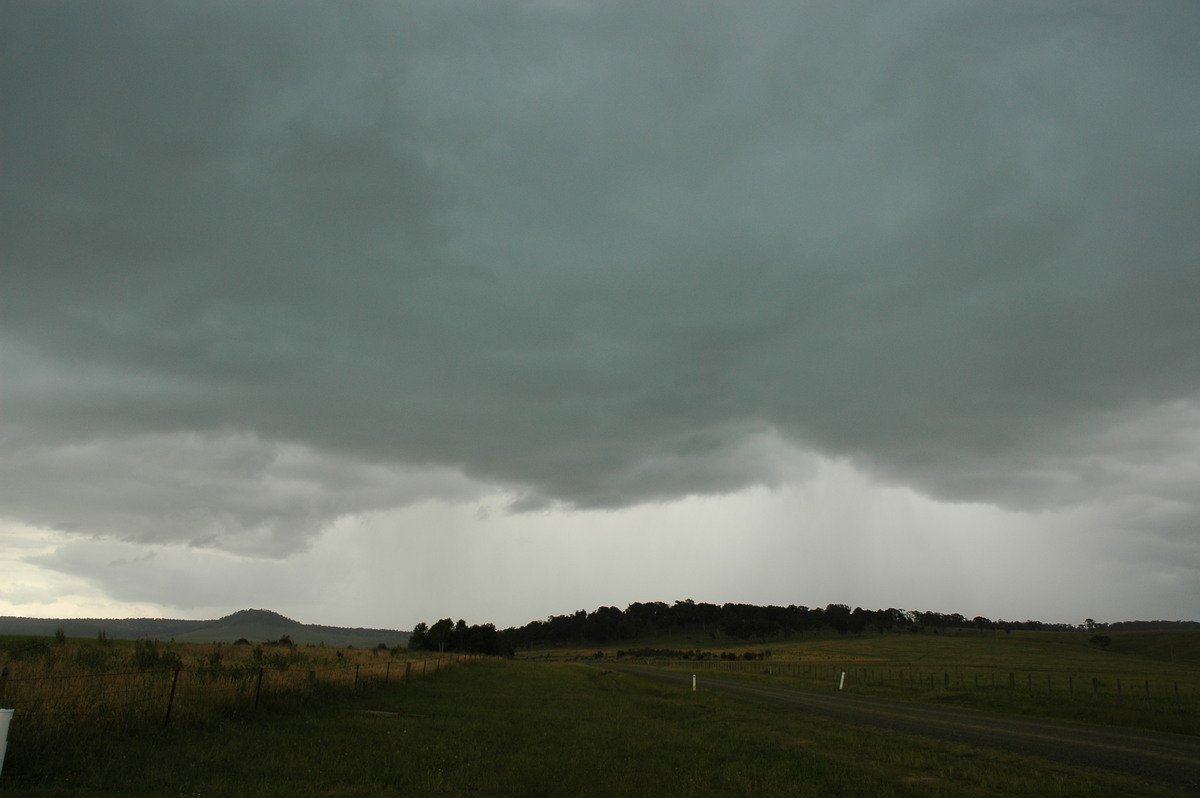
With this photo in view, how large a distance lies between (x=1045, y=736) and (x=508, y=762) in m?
18.1

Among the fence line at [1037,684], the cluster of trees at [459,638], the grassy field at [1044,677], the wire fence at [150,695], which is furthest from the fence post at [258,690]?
the cluster of trees at [459,638]

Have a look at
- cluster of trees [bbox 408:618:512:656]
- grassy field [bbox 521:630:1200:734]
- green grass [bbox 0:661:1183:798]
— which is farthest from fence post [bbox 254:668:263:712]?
cluster of trees [bbox 408:618:512:656]

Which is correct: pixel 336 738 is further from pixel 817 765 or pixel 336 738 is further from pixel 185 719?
pixel 817 765

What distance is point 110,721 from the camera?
594 inches

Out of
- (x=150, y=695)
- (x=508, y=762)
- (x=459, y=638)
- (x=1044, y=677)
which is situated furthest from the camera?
(x=459, y=638)

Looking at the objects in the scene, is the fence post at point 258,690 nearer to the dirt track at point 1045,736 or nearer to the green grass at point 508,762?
the green grass at point 508,762

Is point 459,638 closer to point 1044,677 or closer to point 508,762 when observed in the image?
point 1044,677

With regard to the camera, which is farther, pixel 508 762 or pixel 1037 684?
pixel 1037 684

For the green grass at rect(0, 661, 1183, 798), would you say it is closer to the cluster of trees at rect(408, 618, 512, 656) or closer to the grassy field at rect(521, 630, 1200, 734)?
the grassy field at rect(521, 630, 1200, 734)

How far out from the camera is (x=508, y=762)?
49.6 feet

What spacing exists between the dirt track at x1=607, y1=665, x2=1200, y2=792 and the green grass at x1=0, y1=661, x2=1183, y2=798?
187 cm

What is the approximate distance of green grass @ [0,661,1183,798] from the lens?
12.2 meters

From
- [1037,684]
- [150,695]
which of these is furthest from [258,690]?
[1037,684]

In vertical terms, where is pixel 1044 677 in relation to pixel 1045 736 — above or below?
below
